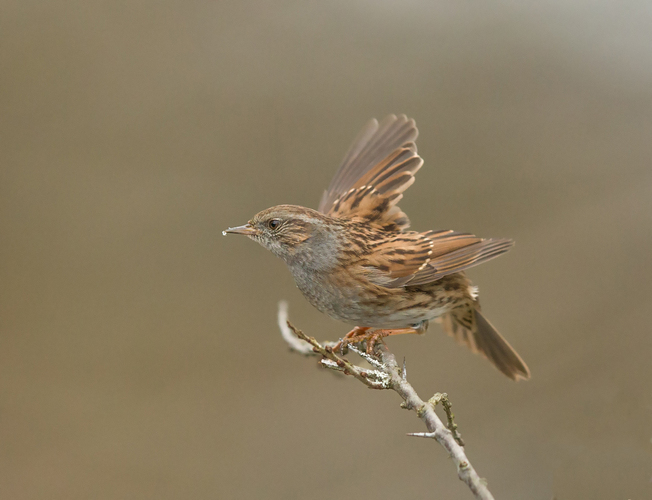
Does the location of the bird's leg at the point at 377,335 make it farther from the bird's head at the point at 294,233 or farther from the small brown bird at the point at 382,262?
the bird's head at the point at 294,233

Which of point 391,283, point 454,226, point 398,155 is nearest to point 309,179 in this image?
point 454,226

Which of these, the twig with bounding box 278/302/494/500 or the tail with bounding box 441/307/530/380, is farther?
the tail with bounding box 441/307/530/380

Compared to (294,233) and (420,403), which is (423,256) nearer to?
(294,233)

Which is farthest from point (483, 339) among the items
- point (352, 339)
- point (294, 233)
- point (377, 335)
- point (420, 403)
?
point (420, 403)

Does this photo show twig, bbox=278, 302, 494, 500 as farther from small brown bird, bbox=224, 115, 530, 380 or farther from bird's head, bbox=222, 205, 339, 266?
bird's head, bbox=222, 205, 339, 266

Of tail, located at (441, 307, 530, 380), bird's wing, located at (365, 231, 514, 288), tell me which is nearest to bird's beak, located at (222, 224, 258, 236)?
bird's wing, located at (365, 231, 514, 288)

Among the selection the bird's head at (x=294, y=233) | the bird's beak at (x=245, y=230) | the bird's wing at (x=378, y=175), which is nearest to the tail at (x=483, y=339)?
the bird's wing at (x=378, y=175)
